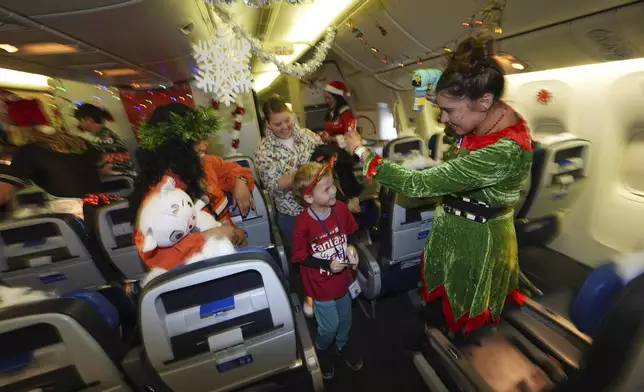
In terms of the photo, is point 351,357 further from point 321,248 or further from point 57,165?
point 57,165

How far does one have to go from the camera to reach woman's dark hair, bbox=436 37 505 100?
124 centimetres

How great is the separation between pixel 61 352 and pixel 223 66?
4.87 feet

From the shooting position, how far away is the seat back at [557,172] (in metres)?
2.83

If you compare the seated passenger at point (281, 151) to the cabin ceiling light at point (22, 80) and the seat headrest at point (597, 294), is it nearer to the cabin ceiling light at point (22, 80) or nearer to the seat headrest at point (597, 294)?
the seat headrest at point (597, 294)

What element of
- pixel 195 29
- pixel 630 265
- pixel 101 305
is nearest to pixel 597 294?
pixel 630 265

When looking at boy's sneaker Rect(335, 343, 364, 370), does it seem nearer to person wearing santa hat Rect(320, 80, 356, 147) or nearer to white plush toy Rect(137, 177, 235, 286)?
white plush toy Rect(137, 177, 235, 286)

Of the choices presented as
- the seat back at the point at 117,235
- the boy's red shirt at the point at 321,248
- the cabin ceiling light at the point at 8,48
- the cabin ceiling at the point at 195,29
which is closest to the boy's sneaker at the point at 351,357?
the boy's red shirt at the point at 321,248

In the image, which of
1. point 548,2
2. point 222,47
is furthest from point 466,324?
point 548,2

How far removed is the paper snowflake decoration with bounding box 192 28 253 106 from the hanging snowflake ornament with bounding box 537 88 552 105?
377 cm

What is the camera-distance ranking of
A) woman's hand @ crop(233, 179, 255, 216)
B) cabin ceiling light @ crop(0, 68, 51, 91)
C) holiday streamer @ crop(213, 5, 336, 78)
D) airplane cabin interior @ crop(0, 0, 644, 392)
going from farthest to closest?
cabin ceiling light @ crop(0, 68, 51, 91)
woman's hand @ crop(233, 179, 255, 216)
holiday streamer @ crop(213, 5, 336, 78)
airplane cabin interior @ crop(0, 0, 644, 392)

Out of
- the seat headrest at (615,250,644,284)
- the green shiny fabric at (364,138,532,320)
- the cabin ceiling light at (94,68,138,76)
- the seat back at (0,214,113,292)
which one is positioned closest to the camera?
the seat headrest at (615,250,644,284)

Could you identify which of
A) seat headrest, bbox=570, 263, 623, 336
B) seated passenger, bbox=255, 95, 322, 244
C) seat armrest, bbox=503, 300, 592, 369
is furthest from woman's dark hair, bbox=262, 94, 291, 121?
seat armrest, bbox=503, 300, 592, 369

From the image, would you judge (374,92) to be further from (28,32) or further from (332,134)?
(28,32)

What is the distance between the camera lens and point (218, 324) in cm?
129
